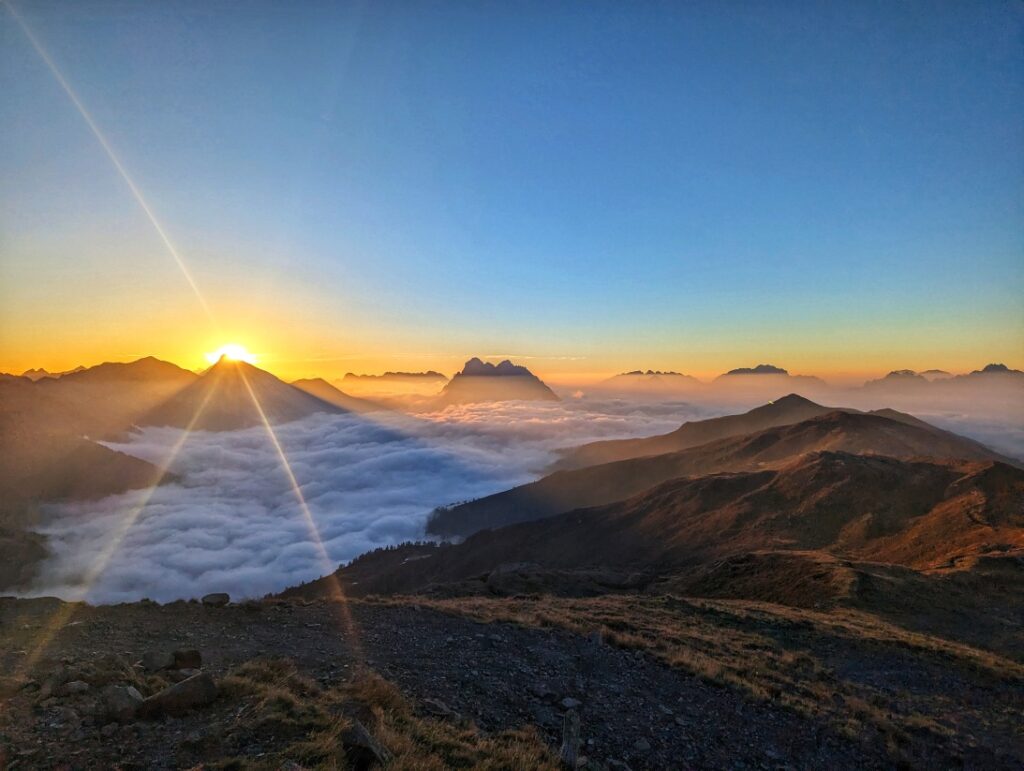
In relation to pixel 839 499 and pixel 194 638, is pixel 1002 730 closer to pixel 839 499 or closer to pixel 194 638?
pixel 194 638

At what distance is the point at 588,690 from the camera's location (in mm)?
11484

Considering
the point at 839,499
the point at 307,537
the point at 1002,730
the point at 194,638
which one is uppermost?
the point at 194,638

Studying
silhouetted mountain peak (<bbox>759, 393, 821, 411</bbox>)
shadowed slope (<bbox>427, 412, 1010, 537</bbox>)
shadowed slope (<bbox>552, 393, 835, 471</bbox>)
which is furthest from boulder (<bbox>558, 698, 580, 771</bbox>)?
silhouetted mountain peak (<bbox>759, 393, 821, 411</bbox>)

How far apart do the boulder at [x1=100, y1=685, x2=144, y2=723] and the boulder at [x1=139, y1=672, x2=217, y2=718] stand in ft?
0.37

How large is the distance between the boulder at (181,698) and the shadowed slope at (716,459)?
89.9m

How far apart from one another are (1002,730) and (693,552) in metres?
49.4

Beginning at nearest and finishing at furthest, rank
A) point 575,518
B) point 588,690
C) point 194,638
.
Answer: point 588,690, point 194,638, point 575,518

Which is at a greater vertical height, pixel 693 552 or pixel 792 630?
pixel 792 630

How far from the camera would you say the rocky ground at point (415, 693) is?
6637mm

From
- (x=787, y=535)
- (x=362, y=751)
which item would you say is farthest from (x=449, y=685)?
(x=787, y=535)

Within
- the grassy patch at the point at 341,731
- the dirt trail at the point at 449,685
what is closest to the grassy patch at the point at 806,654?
the dirt trail at the point at 449,685

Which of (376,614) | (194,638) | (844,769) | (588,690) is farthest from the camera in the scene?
(376,614)

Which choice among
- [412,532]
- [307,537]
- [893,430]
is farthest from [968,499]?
[307,537]

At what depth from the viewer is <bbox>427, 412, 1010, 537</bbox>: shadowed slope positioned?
9750 cm
